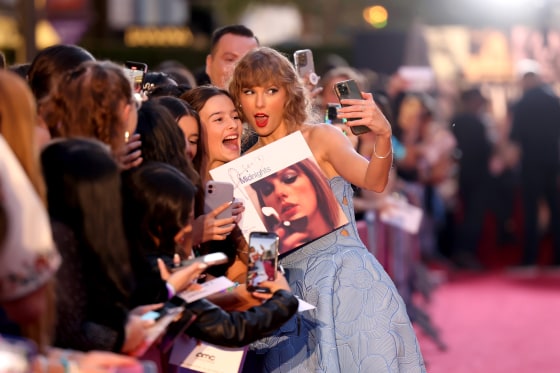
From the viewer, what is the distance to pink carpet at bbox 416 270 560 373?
9.24 meters

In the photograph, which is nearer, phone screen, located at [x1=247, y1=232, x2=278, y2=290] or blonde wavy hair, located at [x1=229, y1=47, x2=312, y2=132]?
phone screen, located at [x1=247, y1=232, x2=278, y2=290]

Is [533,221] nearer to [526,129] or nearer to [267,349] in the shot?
[526,129]

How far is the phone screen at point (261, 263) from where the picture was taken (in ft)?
14.5

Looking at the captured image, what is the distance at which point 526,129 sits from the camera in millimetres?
15461

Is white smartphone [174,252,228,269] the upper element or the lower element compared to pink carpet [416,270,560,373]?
upper

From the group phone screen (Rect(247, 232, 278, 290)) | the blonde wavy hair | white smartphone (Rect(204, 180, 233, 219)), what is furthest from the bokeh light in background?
phone screen (Rect(247, 232, 278, 290))

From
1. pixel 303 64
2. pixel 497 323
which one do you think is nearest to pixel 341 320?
pixel 303 64

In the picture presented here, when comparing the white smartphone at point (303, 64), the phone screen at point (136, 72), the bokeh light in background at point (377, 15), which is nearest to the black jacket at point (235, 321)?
the phone screen at point (136, 72)

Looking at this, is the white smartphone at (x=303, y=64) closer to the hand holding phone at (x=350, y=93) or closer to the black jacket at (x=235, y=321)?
the hand holding phone at (x=350, y=93)

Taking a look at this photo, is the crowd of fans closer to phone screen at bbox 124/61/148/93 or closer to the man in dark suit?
phone screen at bbox 124/61/148/93

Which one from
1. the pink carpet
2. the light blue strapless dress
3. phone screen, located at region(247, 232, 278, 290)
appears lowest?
the pink carpet

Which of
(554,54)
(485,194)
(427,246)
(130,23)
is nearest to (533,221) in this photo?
(485,194)

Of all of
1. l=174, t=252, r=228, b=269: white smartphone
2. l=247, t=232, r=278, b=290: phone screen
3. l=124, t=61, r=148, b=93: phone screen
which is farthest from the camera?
l=124, t=61, r=148, b=93: phone screen

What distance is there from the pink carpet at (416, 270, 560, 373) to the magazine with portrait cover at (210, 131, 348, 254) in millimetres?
3707
